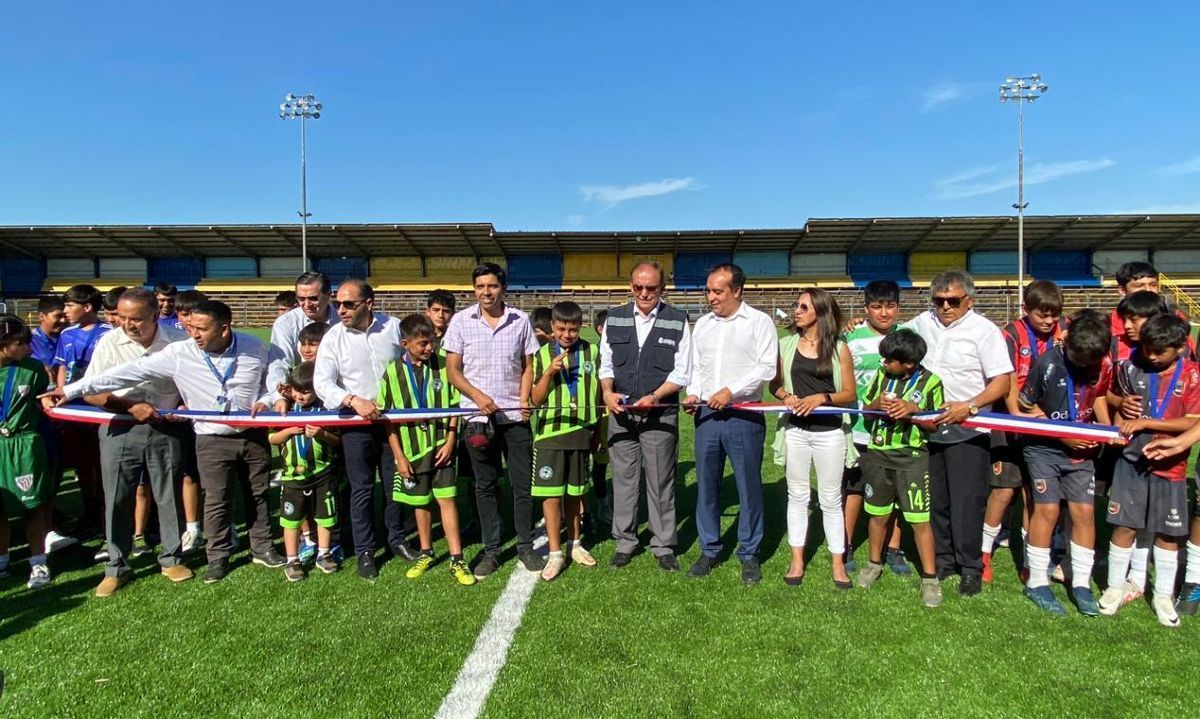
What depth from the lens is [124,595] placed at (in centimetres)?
438

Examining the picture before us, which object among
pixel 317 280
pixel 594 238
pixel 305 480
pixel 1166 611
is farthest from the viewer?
pixel 594 238

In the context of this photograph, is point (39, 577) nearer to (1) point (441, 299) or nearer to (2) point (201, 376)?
(2) point (201, 376)

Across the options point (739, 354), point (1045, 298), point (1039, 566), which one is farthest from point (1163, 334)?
point (739, 354)

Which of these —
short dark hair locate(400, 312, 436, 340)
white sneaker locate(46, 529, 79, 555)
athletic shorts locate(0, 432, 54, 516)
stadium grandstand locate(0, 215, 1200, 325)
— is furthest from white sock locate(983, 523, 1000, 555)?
stadium grandstand locate(0, 215, 1200, 325)

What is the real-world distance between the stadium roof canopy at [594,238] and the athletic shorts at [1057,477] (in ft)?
129

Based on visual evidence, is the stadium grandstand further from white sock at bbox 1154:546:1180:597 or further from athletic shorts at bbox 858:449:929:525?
white sock at bbox 1154:546:1180:597

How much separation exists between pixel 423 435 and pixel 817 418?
2.75m

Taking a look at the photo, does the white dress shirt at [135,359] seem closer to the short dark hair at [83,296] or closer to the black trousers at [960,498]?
the short dark hair at [83,296]

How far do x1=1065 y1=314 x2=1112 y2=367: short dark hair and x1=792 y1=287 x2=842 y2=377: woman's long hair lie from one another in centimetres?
135

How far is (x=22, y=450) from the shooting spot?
457cm

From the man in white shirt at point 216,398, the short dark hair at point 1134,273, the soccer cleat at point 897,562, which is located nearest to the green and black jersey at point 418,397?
the man in white shirt at point 216,398

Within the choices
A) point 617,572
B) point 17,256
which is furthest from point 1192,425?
point 17,256

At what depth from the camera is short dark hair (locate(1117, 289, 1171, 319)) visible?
397 centimetres

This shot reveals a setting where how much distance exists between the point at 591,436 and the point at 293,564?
231cm
